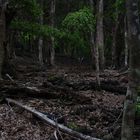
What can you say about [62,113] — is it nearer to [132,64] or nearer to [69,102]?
[69,102]

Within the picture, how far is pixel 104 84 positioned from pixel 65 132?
7.42m

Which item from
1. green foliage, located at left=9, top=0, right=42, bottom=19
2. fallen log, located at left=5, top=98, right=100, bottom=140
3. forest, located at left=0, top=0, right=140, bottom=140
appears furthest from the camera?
green foliage, located at left=9, top=0, right=42, bottom=19

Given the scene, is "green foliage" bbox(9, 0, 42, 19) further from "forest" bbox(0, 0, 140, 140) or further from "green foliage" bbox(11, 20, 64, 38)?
"green foliage" bbox(11, 20, 64, 38)

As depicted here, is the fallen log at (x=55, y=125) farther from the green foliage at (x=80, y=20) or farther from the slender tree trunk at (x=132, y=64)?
the green foliage at (x=80, y=20)

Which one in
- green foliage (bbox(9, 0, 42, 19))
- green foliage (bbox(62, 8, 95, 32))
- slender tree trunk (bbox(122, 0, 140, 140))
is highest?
green foliage (bbox(9, 0, 42, 19))

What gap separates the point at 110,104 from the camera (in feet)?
41.9

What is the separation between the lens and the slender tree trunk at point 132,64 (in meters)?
6.84

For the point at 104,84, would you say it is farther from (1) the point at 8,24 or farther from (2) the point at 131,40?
(2) the point at 131,40

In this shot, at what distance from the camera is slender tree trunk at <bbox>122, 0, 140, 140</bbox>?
22.5 feet

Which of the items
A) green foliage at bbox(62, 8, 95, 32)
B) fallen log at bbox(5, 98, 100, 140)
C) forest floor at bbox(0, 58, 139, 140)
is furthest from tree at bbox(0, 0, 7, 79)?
fallen log at bbox(5, 98, 100, 140)

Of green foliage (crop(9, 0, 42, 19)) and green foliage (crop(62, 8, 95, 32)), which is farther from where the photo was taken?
green foliage (crop(9, 0, 42, 19))

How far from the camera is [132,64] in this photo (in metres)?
6.88

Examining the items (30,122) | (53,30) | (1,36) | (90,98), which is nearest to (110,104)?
(90,98)

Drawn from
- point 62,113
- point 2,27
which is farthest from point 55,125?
point 2,27
